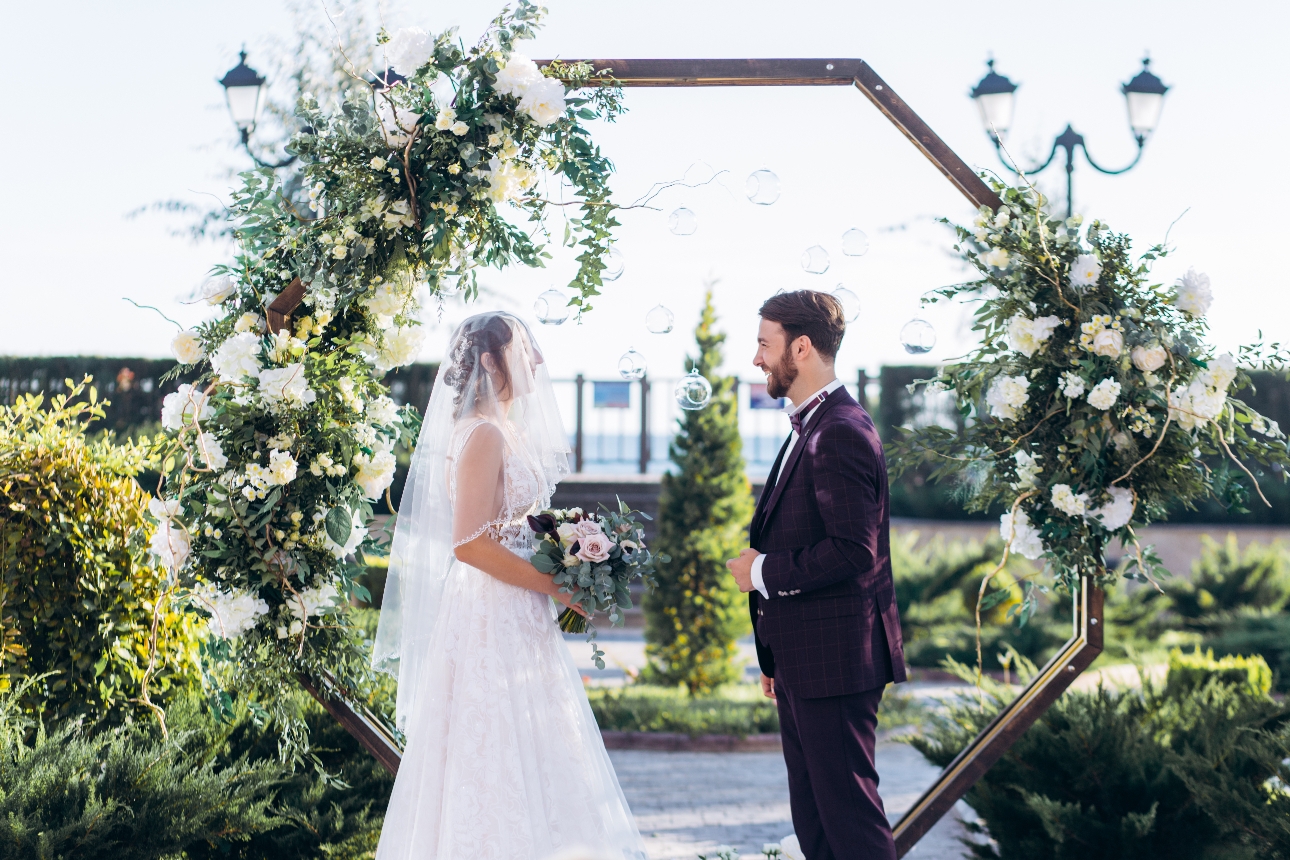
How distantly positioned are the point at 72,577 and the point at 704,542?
5.02 meters

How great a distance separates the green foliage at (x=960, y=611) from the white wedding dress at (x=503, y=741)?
255 inches

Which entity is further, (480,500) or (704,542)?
(704,542)

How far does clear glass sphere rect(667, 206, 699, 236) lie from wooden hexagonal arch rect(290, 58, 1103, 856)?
487 mm

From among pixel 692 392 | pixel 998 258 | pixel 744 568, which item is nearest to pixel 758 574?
pixel 744 568

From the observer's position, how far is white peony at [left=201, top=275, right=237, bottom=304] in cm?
349

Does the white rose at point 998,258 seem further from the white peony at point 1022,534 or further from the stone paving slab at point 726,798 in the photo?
the stone paving slab at point 726,798

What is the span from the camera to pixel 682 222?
375 centimetres

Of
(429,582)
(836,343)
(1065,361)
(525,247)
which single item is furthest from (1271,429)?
(429,582)

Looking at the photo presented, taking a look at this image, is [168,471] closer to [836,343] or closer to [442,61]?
[442,61]

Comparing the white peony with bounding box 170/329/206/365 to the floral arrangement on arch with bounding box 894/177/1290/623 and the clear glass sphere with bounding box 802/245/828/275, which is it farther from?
the floral arrangement on arch with bounding box 894/177/1290/623

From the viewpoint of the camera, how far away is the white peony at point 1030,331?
354cm

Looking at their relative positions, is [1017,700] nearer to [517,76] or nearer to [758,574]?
[758,574]

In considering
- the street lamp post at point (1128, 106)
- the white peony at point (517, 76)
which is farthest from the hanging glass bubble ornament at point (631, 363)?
the street lamp post at point (1128, 106)

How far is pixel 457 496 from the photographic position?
2.98 meters
